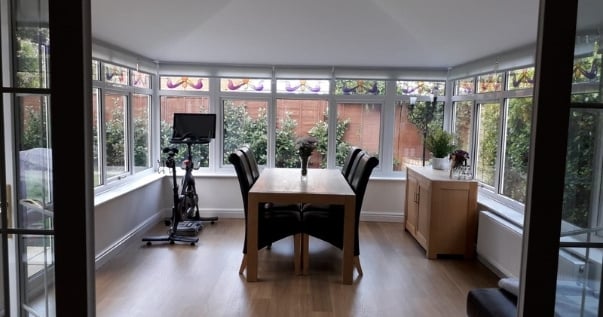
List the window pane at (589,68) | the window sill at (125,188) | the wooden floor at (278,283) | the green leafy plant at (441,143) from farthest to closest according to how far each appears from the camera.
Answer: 1. the green leafy plant at (441,143)
2. the window sill at (125,188)
3. the wooden floor at (278,283)
4. the window pane at (589,68)

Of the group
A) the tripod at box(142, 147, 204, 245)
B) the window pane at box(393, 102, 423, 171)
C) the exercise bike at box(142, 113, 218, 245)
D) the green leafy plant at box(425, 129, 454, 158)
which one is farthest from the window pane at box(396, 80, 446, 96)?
the tripod at box(142, 147, 204, 245)

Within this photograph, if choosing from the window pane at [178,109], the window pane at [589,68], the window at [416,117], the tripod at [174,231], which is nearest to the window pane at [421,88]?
the window at [416,117]

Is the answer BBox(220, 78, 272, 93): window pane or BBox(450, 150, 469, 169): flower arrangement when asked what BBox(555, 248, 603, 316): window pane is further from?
BBox(220, 78, 272, 93): window pane

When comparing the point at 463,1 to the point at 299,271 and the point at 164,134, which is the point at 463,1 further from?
the point at 164,134

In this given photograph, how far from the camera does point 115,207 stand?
4.32 meters

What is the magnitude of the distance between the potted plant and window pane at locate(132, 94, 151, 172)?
347 centimetres

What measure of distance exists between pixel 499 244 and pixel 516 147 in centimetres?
93

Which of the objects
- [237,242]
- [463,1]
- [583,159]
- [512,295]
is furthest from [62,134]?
[237,242]

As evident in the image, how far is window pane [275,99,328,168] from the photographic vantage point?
5.93 m

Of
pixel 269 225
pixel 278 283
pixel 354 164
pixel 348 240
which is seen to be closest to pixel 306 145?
pixel 354 164

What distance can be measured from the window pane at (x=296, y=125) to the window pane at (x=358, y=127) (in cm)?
19

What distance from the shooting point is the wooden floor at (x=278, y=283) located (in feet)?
10.4

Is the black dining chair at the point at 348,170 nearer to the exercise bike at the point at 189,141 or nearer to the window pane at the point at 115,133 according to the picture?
the exercise bike at the point at 189,141

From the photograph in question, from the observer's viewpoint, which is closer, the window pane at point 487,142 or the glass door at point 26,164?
the glass door at point 26,164
